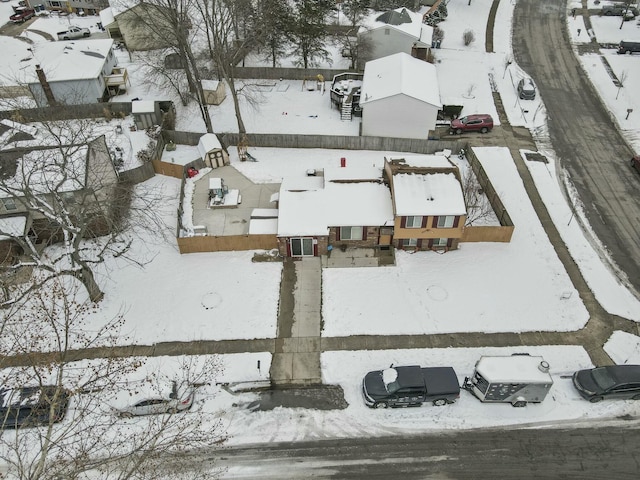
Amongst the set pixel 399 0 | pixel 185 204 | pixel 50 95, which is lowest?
pixel 185 204

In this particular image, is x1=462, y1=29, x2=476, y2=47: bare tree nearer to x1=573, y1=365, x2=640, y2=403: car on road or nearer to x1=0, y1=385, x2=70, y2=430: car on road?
x1=573, y1=365, x2=640, y2=403: car on road

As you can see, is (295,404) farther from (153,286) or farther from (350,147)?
(350,147)

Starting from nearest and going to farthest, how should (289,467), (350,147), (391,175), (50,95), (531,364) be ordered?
(289,467) < (531,364) < (391,175) < (350,147) < (50,95)

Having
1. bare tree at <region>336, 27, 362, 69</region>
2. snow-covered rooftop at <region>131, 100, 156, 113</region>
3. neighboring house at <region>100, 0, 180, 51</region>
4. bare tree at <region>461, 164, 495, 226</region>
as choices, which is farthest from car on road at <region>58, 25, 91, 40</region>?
bare tree at <region>461, 164, 495, 226</region>

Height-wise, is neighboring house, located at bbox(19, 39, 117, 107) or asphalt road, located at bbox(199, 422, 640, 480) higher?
neighboring house, located at bbox(19, 39, 117, 107)

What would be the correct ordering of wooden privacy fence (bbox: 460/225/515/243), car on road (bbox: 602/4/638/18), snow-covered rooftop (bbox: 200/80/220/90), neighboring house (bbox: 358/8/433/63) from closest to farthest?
wooden privacy fence (bbox: 460/225/515/243), snow-covered rooftop (bbox: 200/80/220/90), neighboring house (bbox: 358/8/433/63), car on road (bbox: 602/4/638/18)

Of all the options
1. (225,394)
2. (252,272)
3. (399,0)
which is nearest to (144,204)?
(252,272)
